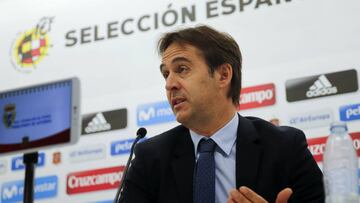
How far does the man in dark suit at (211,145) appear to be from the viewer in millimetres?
1927

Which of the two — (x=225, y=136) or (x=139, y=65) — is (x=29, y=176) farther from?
(x=139, y=65)

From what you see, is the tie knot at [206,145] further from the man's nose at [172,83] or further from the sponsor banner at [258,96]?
the sponsor banner at [258,96]

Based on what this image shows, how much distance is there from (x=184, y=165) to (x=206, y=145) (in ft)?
0.36

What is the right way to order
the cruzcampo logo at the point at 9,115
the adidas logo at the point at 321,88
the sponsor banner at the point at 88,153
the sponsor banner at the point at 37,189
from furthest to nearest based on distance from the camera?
the sponsor banner at the point at 37,189, the sponsor banner at the point at 88,153, the adidas logo at the point at 321,88, the cruzcampo logo at the point at 9,115

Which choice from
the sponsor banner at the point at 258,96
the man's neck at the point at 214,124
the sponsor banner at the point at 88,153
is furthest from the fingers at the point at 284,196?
the sponsor banner at the point at 88,153

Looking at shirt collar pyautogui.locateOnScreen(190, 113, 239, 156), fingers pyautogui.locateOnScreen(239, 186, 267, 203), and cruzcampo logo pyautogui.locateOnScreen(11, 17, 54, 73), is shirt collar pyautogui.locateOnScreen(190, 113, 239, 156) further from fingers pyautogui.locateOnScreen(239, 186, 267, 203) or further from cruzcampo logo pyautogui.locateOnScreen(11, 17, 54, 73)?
cruzcampo logo pyautogui.locateOnScreen(11, 17, 54, 73)

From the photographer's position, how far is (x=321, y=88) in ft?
11.7

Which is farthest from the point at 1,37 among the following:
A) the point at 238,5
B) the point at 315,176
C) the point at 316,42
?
the point at 315,176

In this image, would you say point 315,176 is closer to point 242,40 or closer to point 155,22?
point 242,40

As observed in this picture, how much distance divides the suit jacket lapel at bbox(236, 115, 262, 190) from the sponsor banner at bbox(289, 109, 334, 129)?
1491mm

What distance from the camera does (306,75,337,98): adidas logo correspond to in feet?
11.6

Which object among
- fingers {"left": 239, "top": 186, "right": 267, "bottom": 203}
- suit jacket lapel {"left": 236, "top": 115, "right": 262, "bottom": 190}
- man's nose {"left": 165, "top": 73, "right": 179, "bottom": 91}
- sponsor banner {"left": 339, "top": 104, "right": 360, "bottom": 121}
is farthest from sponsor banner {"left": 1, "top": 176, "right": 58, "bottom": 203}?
fingers {"left": 239, "top": 186, "right": 267, "bottom": 203}

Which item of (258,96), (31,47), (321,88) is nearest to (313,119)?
(321,88)

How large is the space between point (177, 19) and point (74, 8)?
0.96 metres
